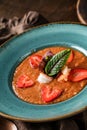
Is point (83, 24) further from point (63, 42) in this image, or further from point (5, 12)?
point (5, 12)

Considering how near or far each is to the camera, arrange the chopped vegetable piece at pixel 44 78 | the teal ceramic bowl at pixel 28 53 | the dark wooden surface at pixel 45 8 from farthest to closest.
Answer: the dark wooden surface at pixel 45 8 → the chopped vegetable piece at pixel 44 78 → the teal ceramic bowl at pixel 28 53

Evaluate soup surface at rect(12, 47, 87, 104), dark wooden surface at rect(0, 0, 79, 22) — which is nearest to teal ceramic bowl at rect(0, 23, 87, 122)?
soup surface at rect(12, 47, 87, 104)

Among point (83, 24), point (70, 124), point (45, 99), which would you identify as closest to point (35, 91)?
point (45, 99)

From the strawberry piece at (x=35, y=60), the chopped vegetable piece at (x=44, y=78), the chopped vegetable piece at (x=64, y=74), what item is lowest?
the chopped vegetable piece at (x=64, y=74)

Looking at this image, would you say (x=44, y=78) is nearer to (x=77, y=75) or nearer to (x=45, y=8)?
(x=77, y=75)

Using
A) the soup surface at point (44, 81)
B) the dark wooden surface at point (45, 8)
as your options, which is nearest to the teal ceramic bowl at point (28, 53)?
the soup surface at point (44, 81)

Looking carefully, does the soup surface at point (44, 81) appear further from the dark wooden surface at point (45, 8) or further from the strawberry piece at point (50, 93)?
the dark wooden surface at point (45, 8)

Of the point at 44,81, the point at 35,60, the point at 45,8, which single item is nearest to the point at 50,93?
the point at 44,81
